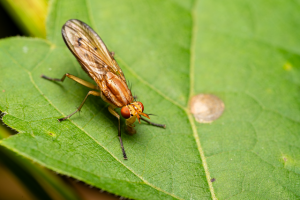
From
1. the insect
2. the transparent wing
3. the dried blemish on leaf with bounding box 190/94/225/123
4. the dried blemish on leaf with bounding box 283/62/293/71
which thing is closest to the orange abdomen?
the insect

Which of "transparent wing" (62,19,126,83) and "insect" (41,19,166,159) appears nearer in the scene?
"insect" (41,19,166,159)

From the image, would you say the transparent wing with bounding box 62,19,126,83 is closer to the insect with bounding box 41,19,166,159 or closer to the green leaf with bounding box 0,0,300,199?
the insect with bounding box 41,19,166,159

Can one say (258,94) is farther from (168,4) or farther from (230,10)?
(168,4)

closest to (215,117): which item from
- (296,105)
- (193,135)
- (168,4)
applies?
(193,135)

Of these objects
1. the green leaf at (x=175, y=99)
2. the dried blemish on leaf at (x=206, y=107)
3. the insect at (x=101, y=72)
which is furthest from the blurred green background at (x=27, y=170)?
the dried blemish on leaf at (x=206, y=107)

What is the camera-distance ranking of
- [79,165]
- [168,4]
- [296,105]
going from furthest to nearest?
[168,4] → [296,105] → [79,165]

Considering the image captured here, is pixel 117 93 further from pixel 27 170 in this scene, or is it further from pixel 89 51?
pixel 27 170
